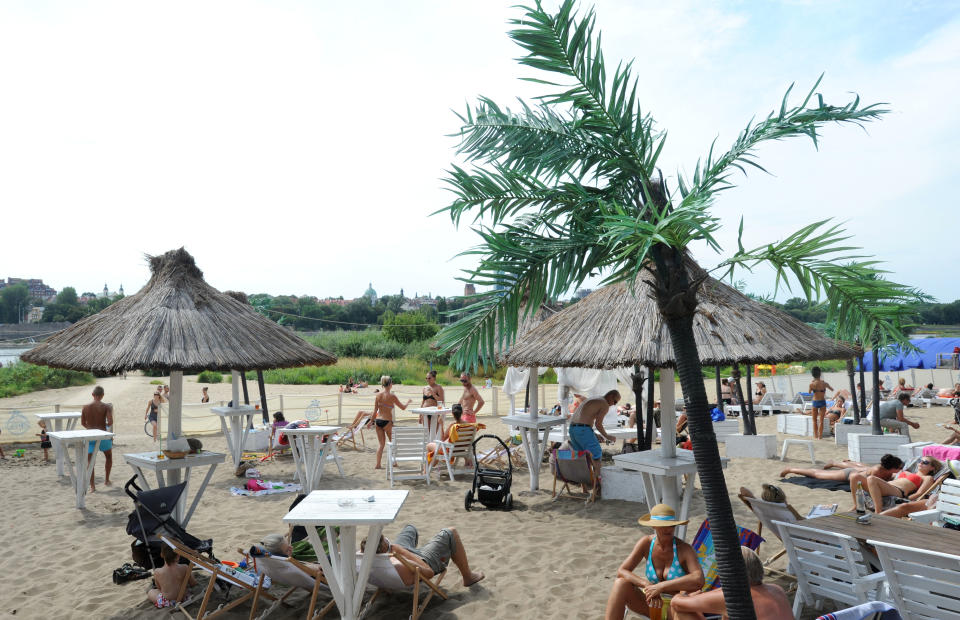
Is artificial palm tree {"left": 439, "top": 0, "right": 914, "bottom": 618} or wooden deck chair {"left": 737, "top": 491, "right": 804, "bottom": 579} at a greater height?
artificial palm tree {"left": 439, "top": 0, "right": 914, "bottom": 618}

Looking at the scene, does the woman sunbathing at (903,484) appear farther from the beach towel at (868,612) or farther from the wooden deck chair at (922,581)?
the beach towel at (868,612)

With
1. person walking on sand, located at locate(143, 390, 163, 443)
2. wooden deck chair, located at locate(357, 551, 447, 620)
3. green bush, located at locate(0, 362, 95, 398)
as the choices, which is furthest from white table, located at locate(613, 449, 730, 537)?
green bush, located at locate(0, 362, 95, 398)

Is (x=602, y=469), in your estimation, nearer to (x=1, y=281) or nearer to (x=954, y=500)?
(x=954, y=500)

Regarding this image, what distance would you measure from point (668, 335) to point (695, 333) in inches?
10.5

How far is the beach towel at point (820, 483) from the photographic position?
805 cm

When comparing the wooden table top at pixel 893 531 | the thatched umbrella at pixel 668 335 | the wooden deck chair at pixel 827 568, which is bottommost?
the wooden deck chair at pixel 827 568

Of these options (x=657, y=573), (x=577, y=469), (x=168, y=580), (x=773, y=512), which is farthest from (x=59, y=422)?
(x=773, y=512)

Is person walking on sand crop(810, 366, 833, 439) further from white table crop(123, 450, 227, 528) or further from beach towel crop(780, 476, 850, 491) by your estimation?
white table crop(123, 450, 227, 528)

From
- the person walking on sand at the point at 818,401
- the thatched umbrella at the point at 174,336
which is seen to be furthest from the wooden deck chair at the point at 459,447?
the person walking on sand at the point at 818,401

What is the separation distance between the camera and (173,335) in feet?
22.0

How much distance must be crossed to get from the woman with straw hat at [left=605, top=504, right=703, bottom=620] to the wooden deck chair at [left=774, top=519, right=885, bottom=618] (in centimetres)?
96

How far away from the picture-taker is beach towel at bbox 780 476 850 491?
26.4 feet

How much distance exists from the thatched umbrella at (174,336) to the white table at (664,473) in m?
4.29

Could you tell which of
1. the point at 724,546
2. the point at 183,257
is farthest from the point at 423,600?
the point at 183,257
